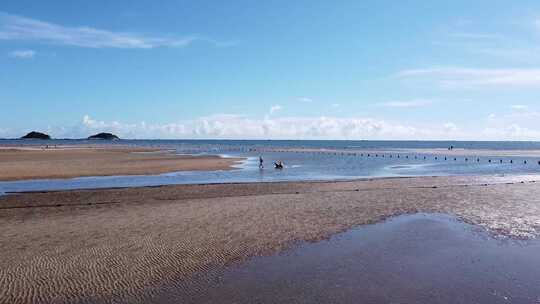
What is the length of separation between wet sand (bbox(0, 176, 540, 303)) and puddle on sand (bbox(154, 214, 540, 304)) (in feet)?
2.81

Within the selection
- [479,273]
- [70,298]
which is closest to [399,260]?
[479,273]

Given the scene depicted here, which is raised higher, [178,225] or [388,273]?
[178,225]

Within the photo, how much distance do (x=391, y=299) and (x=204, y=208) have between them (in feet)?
Result: 44.6

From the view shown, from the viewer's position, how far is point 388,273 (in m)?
12.7

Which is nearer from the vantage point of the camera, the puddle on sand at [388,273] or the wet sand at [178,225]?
the puddle on sand at [388,273]

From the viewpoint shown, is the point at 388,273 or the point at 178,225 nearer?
the point at 388,273

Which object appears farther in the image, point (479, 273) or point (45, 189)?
point (45, 189)

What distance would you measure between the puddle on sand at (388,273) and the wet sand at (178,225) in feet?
2.81

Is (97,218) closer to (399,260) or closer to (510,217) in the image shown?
(399,260)

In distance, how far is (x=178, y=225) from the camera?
61.5ft

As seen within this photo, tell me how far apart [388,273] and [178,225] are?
9.38 m

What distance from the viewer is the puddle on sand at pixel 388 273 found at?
10922mm

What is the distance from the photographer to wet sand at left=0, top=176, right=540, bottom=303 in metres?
11.9

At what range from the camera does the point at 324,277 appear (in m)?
12.3
